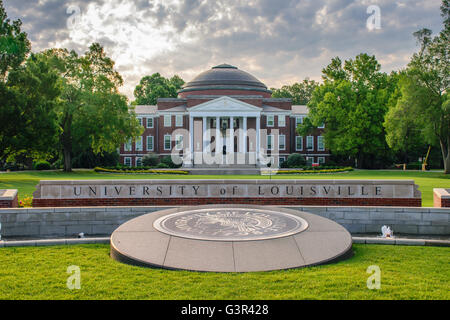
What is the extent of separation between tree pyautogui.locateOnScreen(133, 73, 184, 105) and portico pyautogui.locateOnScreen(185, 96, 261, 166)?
83.9 feet

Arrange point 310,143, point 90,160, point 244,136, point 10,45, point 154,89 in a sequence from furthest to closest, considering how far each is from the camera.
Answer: point 154,89 < point 310,143 < point 244,136 < point 90,160 < point 10,45

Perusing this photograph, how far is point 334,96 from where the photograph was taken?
48.1 meters

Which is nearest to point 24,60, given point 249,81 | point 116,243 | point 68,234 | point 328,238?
point 68,234

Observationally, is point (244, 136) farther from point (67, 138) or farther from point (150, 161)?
point (67, 138)

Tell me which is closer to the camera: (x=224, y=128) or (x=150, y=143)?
(x=224, y=128)

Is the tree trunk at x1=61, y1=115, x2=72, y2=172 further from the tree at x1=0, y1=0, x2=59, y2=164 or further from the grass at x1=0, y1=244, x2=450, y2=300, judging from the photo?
the grass at x1=0, y1=244, x2=450, y2=300

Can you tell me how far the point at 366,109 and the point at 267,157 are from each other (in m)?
16.6

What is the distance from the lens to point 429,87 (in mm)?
38500

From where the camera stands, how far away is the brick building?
57.3 meters

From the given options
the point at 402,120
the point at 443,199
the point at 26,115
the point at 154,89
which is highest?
the point at 154,89

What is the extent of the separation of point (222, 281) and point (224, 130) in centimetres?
5376

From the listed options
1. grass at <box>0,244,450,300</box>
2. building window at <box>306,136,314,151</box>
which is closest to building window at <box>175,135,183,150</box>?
building window at <box>306,136,314,151</box>

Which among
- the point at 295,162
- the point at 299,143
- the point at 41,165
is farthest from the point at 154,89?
the point at 295,162
